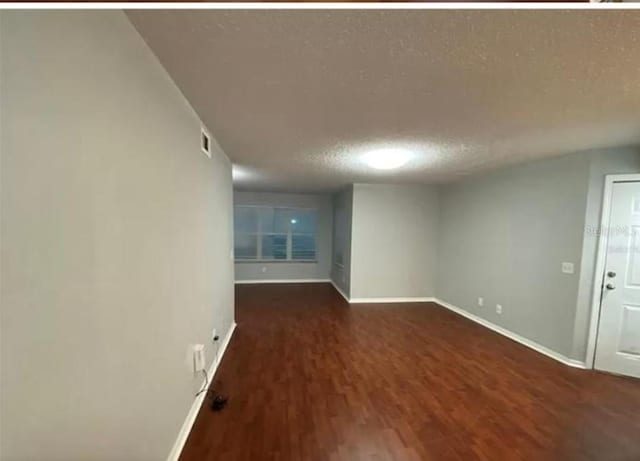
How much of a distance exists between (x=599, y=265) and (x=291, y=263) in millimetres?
5888

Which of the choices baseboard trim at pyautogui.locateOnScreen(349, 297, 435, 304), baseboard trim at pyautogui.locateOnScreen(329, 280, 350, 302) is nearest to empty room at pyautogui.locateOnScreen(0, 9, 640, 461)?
baseboard trim at pyautogui.locateOnScreen(349, 297, 435, 304)

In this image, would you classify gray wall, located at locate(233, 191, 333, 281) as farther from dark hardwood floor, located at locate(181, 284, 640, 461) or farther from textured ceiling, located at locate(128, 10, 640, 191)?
textured ceiling, located at locate(128, 10, 640, 191)

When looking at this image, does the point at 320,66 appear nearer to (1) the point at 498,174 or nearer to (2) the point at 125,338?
(2) the point at 125,338

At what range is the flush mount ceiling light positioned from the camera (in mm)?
3049

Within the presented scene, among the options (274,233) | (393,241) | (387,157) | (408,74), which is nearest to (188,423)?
(408,74)

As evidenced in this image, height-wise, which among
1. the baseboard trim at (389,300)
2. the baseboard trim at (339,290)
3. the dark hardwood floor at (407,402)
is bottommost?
the baseboard trim at (339,290)

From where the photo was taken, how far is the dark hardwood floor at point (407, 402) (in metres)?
1.92

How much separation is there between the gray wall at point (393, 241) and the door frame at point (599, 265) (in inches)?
110

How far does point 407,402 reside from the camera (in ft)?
7.97

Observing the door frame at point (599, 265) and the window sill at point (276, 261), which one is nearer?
the door frame at point (599, 265)

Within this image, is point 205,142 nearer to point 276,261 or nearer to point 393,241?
point 393,241

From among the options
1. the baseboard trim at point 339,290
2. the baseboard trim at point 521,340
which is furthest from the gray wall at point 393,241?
the baseboard trim at point 521,340

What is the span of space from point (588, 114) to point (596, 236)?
163 centimetres

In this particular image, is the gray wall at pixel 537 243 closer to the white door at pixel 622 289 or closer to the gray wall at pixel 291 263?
the white door at pixel 622 289
